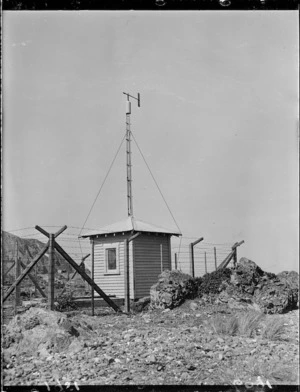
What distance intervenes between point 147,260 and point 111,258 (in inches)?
60.6

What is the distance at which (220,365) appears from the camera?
6301 millimetres

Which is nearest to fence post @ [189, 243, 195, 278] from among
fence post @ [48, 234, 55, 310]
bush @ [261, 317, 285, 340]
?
bush @ [261, 317, 285, 340]

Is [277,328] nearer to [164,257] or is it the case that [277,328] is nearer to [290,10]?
[290,10]

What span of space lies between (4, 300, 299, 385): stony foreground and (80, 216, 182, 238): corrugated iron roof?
25.1 feet

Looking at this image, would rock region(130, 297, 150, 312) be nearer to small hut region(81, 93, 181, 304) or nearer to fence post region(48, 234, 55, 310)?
small hut region(81, 93, 181, 304)

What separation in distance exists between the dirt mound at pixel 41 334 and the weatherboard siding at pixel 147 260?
8.58m

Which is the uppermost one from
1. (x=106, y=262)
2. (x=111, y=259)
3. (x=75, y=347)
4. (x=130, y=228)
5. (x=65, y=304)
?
(x=130, y=228)

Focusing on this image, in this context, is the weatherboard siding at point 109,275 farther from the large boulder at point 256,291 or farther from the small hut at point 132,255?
the large boulder at point 256,291

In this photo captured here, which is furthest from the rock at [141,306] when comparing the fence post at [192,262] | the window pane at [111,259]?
the window pane at [111,259]

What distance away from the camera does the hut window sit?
16984 mm

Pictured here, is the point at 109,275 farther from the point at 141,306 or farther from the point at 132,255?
Result: the point at 141,306

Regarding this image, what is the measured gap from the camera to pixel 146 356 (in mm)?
6512

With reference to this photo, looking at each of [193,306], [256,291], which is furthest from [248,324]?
[256,291]

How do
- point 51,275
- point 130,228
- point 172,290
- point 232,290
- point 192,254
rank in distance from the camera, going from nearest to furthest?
point 51,275 < point 172,290 < point 232,290 < point 192,254 < point 130,228
